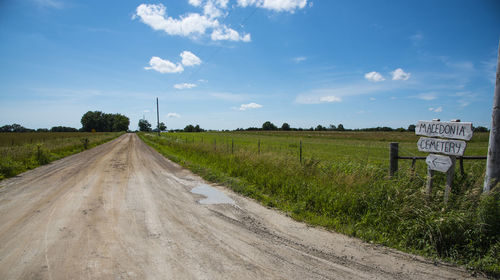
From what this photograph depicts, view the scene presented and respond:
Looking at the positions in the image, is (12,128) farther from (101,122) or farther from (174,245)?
(174,245)

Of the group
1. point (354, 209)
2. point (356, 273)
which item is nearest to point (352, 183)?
point (354, 209)

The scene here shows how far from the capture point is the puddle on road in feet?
20.4

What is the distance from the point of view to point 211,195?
6828mm

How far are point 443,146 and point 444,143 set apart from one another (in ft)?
0.20

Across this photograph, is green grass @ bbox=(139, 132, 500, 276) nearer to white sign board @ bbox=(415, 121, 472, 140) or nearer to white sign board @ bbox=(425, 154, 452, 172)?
white sign board @ bbox=(425, 154, 452, 172)

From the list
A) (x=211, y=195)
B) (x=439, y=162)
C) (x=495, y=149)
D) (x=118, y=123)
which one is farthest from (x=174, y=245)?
(x=118, y=123)

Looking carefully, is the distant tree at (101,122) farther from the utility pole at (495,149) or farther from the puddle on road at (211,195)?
the utility pole at (495,149)

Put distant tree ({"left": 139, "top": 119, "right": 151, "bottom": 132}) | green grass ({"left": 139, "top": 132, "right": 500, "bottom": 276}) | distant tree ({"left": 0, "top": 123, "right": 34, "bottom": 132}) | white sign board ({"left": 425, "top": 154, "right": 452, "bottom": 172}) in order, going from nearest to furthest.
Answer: green grass ({"left": 139, "top": 132, "right": 500, "bottom": 276}) < white sign board ({"left": 425, "top": 154, "right": 452, "bottom": 172}) < distant tree ({"left": 0, "top": 123, "right": 34, "bottom": 132}) < distant tree ({"left": 139, "top": 119, "right": 151, "bottom": 132})

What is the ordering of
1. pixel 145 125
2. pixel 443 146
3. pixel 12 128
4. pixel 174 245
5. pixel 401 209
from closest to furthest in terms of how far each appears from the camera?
pixel 174 245 → pixel 401 209 → pixel 443 146 → pixel 12 128 → pixel 145 125

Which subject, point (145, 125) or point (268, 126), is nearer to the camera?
point (268, 126)

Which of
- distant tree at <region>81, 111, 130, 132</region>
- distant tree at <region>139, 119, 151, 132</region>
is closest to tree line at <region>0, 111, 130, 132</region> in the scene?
distant tree at <region>81, 111, 130, 132</region>

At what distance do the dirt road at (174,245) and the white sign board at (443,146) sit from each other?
87.6 inches

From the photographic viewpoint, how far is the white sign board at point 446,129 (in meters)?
4.18

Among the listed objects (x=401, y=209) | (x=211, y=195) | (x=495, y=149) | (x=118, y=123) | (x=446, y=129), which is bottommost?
(x=211, y=195)
